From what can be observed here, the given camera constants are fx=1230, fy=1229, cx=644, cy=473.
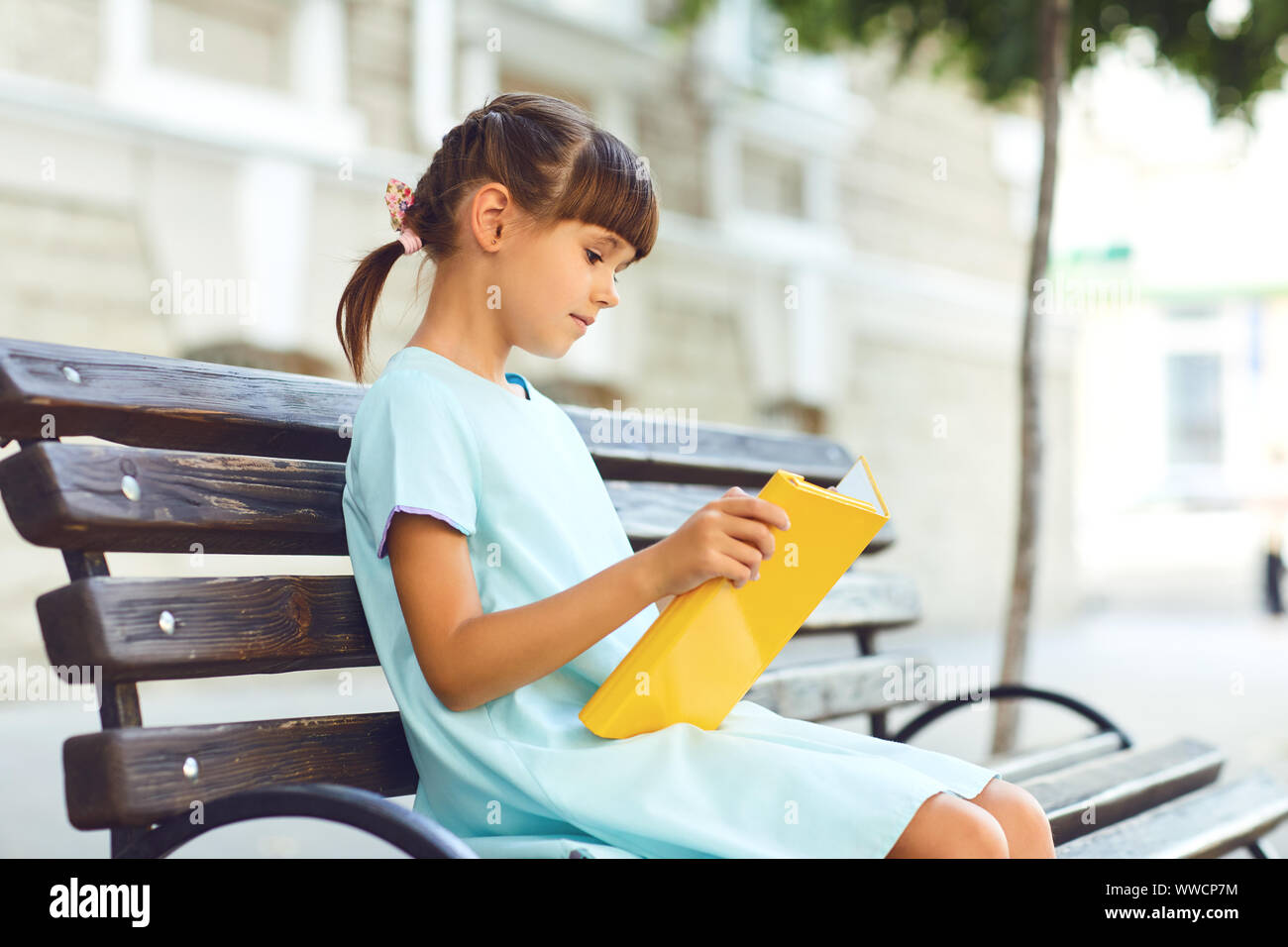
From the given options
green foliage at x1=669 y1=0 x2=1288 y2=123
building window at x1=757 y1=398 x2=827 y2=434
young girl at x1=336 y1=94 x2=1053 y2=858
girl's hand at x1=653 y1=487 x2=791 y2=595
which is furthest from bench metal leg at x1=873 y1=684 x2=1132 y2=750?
building window at x1=757 y1=398 x2=827 y2=434

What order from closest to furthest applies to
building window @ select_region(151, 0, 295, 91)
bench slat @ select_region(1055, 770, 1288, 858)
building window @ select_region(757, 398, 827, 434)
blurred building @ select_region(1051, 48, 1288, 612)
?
bench slat @ select_region(1055, 770, 1288, 858) → building window @ select_region(151, 0, 295, 91) → building window @ select_region(757, 398, 827, 434) → blurred building @ select_region(1051, 48, 1288, 612)

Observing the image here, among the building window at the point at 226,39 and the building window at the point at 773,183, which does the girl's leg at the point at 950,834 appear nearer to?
the building window at the point at 226,39

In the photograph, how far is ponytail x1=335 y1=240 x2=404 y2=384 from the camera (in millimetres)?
1620

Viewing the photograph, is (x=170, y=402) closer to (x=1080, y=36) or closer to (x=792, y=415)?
(x=1080, y=36)

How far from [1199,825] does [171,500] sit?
65.8 inches

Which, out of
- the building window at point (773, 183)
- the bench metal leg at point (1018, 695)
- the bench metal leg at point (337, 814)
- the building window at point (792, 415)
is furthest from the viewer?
the building window at point (773, 183)

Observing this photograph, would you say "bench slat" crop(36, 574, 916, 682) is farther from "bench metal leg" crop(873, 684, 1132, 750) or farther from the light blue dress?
"bench metal leg" crop(873, 684, 1132, 750)

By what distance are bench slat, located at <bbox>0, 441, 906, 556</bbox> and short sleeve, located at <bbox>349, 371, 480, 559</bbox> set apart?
19 cm

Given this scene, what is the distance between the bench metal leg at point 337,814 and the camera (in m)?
1.12

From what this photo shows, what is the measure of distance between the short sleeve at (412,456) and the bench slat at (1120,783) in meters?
1.01

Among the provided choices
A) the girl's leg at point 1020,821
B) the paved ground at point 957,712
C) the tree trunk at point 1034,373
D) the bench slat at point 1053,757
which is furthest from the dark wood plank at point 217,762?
Result: the tree trunk at point 1034,373
